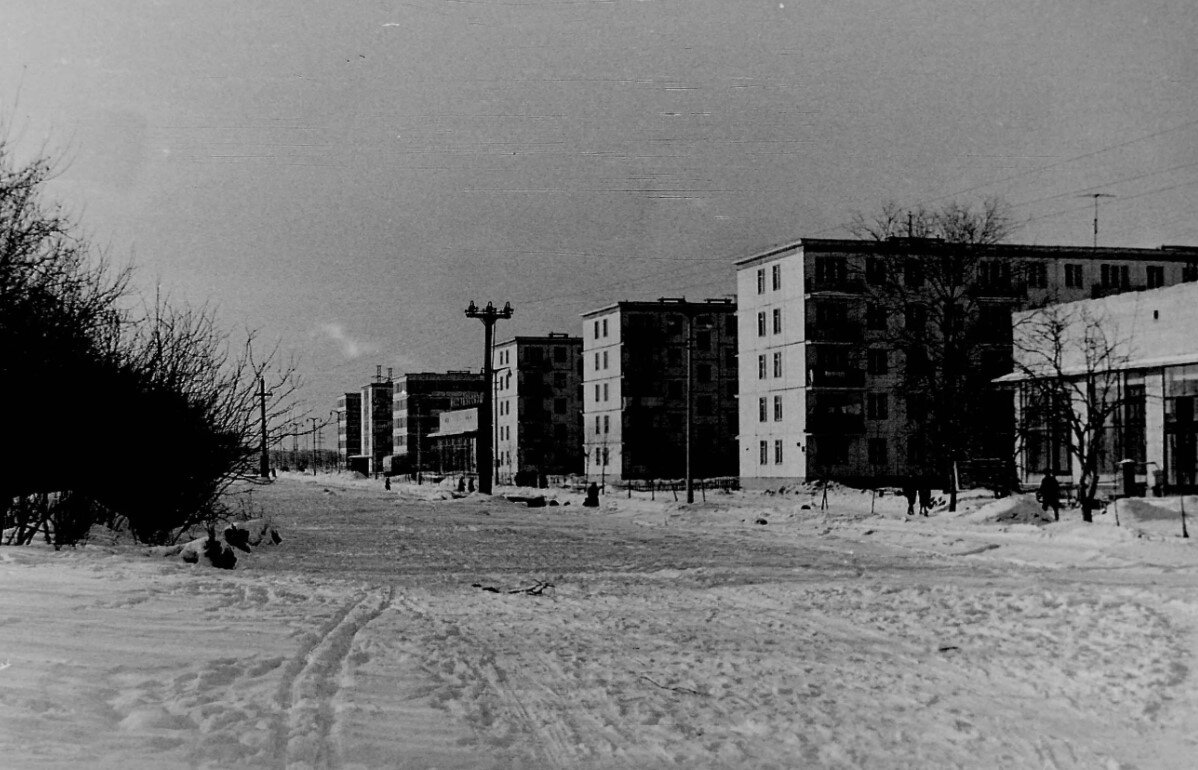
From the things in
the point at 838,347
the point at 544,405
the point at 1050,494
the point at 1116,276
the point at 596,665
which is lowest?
the point at 596,665

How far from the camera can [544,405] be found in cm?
11038

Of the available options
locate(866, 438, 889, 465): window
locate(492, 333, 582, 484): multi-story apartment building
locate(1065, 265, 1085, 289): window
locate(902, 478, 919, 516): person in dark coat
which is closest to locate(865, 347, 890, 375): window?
locate(866, 438, 889, 465): window

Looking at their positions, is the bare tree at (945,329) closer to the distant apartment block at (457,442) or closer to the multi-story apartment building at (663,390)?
the multi-story apartment building at (663,390)

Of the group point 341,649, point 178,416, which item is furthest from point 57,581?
point 178,416

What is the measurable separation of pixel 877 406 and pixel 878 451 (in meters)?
2.82

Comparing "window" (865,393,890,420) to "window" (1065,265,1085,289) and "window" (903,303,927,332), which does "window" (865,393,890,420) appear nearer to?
"window" (1065,265,1085,289)

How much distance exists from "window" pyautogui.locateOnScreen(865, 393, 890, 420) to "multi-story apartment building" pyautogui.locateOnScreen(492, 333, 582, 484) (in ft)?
145

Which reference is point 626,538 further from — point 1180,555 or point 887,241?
point 887,241

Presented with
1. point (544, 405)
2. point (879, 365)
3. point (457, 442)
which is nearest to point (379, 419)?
point (457, 442)

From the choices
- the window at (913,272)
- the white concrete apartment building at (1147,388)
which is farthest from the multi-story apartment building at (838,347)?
the white concrete apartment building at (1147,388)

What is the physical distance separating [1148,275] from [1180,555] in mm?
58214

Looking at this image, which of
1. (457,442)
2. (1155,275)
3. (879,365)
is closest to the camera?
(879,365)

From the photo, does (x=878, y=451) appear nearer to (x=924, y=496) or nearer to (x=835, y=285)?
(x=835, y=285)

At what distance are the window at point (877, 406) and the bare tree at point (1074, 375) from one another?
24238 mm
